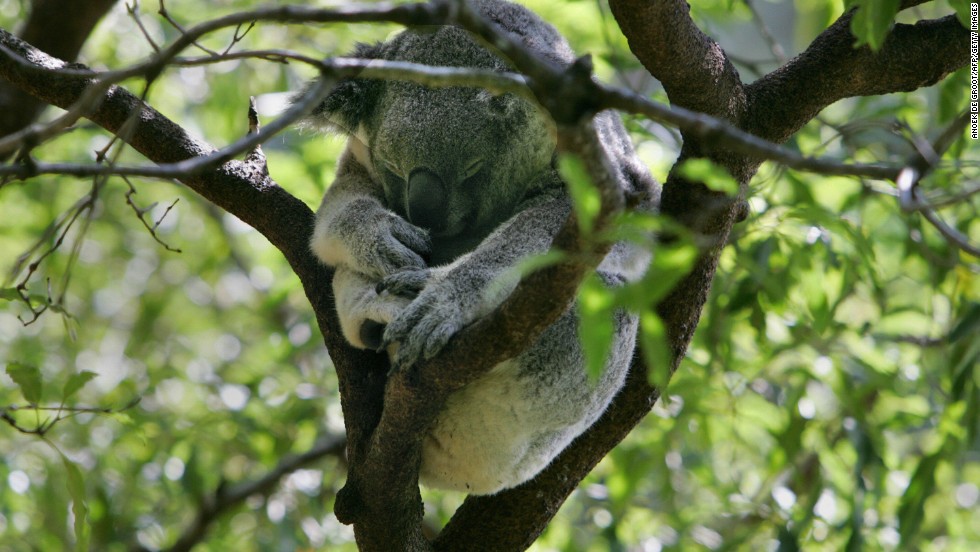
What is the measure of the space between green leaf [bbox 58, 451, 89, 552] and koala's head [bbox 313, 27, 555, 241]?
1.10 metres

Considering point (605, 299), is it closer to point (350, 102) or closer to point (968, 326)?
point (350, 102)

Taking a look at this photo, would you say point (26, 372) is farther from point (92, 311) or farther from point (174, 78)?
point (92, 311)

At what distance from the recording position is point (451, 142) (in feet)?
9.04

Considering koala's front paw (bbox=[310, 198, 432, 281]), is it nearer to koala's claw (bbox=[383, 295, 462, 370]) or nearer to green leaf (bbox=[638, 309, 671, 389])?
koala's claw (bbox=[383, 295, 462, 370])

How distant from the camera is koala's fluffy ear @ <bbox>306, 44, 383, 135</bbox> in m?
2.91

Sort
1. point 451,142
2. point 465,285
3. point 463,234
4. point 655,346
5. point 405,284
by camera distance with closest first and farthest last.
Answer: point 655,346
point 465,285
point 405,284
point 451,142
point 463,234

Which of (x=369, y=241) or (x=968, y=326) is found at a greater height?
(x=369, y=241)

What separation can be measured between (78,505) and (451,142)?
4.51ft

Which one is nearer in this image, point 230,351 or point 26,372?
point 26,372

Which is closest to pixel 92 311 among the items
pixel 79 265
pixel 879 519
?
pixel 79 265

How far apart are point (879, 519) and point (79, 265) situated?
5497 millimetres

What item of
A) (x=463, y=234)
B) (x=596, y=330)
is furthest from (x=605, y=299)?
(x=463, y=234)

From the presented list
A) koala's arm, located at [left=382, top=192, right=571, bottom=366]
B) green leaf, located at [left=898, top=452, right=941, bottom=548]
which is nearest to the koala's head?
koala's arm, located at [left=382, top=192, right=571, bottom=366]

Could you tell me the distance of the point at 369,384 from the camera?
252 cm
